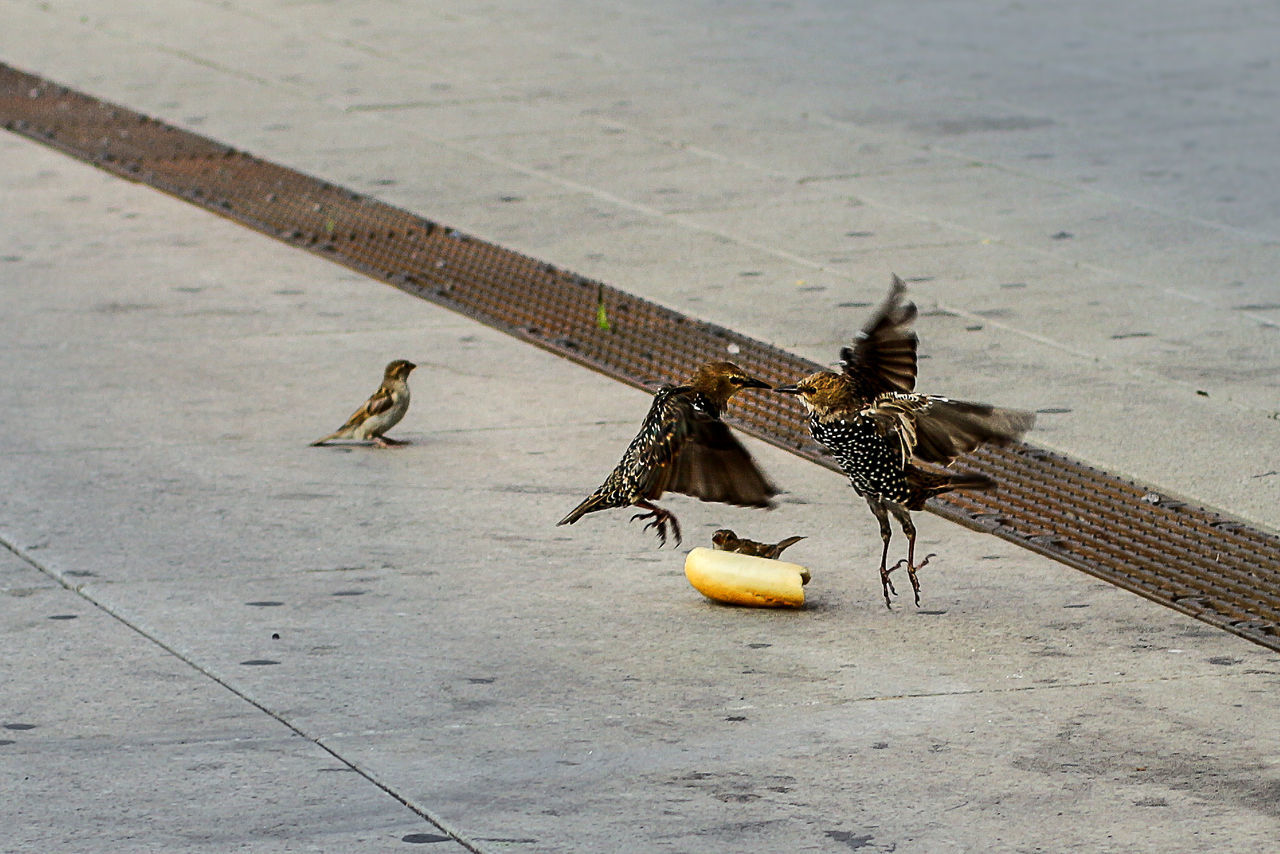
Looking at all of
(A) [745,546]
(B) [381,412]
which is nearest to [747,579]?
(A) [745,546]

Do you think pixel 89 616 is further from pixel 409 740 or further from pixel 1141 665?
pixel 1141 665

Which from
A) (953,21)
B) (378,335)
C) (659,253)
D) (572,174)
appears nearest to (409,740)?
(378,335)

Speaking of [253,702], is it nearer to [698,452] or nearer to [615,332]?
[698,452]

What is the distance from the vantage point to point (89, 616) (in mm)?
5379

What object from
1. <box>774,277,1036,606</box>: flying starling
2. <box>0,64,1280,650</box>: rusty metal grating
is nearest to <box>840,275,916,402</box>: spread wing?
<box>774,277,1036,606</box>: flying starling

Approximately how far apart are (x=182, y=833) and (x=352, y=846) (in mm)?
350

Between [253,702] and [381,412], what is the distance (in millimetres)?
2103

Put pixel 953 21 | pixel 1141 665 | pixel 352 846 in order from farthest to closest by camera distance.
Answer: pixel 953 21
pixel 1141 665
pixel 352 846

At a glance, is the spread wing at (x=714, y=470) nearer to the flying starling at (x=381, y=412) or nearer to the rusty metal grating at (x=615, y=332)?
the rusty metal grating at (x=615, y=332)

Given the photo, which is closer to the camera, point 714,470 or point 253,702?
point 253,702

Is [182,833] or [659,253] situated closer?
[182,833]

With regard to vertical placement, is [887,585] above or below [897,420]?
below

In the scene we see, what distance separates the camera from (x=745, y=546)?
5.64m

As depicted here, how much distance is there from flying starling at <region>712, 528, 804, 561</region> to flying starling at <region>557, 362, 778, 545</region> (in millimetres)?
464
